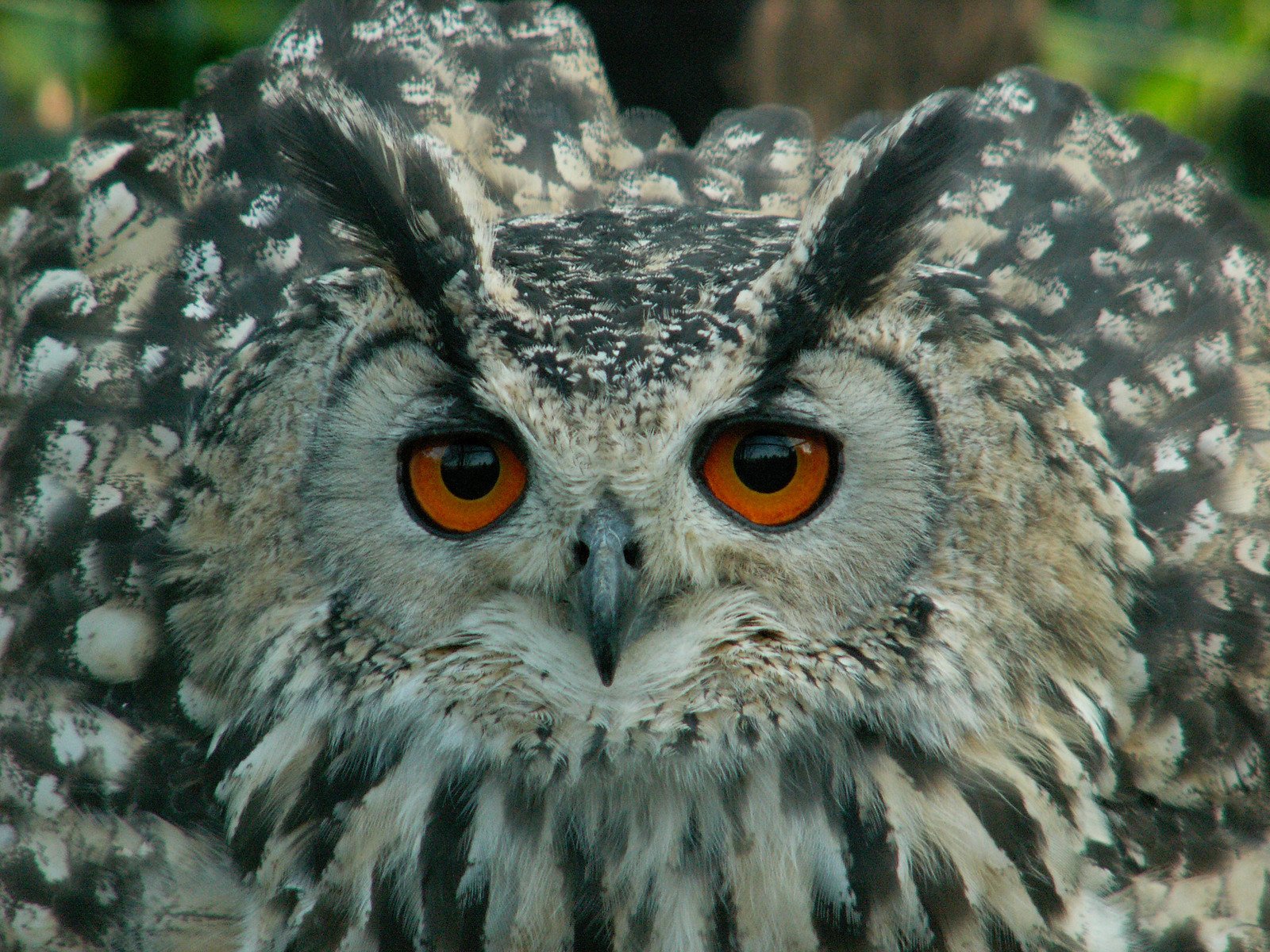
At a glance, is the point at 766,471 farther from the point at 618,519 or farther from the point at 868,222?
the point at 868,222

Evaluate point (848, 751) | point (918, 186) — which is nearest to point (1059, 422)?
point (918, 186)

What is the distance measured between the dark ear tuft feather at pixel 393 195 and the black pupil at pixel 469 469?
0.09m

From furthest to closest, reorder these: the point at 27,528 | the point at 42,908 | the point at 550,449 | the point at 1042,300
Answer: the point at 1042,300, the point at 27,528, the point at 42,908, the point at 550,449

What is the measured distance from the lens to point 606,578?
124 cm

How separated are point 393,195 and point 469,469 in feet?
0.87

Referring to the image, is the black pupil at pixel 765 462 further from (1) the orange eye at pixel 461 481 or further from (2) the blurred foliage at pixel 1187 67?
(2) the blurred foliage at pixel 1187 67

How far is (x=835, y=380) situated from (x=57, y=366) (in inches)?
40.8

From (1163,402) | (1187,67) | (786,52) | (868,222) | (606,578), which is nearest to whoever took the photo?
(606,578)

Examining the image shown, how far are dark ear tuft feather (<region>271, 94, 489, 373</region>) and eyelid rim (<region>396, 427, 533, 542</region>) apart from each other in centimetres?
7

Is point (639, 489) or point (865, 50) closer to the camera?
point (639, 489)

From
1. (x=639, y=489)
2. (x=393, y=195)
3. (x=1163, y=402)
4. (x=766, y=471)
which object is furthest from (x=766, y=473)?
(x=1163, y=402)

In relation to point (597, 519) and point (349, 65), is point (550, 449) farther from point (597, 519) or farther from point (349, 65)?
point (349, 65)

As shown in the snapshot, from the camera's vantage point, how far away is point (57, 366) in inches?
72.4

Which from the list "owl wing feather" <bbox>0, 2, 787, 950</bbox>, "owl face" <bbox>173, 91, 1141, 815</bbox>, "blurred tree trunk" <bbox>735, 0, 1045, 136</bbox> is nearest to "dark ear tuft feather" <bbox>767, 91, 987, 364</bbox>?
"owl face" <bbox>173, 91, 1141, 815</bbox>
